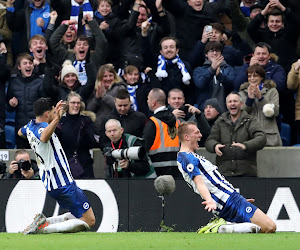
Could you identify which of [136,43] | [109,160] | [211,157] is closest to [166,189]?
[109,160]

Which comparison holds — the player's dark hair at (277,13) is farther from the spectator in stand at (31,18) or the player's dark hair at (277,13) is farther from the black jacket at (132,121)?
the spectator in stand at (31,18)

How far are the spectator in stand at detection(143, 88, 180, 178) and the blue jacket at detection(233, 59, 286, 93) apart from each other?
1.99 m

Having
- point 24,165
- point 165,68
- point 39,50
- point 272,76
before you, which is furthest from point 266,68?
point 24,165

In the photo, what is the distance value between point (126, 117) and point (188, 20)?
3148 millimetres

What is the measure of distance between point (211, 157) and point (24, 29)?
17.0ft

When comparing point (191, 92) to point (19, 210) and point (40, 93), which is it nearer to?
point (40, 93)

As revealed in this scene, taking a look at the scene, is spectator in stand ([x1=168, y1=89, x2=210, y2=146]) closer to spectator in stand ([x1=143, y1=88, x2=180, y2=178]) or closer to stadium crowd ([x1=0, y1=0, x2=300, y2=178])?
stadium crowd ([x1=0, y1=0, x2=300, y2=178])

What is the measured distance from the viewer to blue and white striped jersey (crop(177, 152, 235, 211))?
11.3 metres

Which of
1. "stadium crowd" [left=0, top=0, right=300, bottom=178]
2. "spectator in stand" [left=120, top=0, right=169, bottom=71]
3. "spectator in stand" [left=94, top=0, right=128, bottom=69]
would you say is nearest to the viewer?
"stadium crowd" [left=0, top=0, right=300, bottom=178]

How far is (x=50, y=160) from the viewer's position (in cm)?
1167

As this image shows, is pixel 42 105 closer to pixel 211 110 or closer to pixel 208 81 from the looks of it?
pixel 211 110

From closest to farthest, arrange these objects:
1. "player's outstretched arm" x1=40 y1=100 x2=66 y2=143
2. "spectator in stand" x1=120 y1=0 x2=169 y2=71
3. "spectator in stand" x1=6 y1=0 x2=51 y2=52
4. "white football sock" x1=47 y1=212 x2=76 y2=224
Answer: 1. "player's outstretched arm" x1=40 y1=100 x2=66 y2=143
2. "white football sock" x1=47 y1=212 x2=76 y2=224
3. "spectator in stand" x1=120 y1=0 x2=169 y2=71
4. "spectator in stand" x1=6 y1=0 x2=51 y2=52

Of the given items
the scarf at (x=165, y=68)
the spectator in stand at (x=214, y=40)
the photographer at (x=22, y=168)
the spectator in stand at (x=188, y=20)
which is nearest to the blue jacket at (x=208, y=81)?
the scarf at (x=165, y=68)

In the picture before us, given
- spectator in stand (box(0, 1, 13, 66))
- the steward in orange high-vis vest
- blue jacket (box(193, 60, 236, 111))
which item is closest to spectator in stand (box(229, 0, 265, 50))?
blue jacket (box(193, 60, 236, 111))
